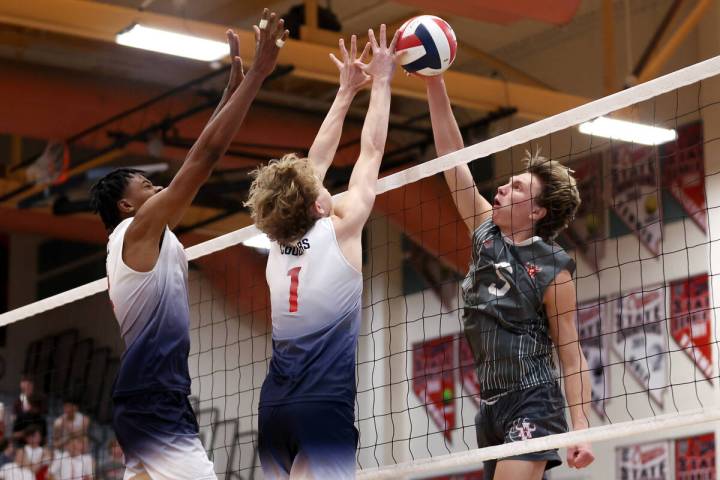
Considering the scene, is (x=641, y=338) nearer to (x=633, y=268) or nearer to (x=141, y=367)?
(x=633, y=268)

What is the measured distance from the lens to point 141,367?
513 cm

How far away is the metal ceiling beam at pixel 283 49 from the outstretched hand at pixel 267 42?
649 cm

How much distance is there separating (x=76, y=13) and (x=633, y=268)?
7307 millimetres

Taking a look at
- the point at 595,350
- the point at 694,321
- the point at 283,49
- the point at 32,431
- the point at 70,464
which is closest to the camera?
the point at 283,49

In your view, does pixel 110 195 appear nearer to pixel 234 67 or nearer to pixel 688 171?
pixel 234 67

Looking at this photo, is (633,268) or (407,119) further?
(407,119)

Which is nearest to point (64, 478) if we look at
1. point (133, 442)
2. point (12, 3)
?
point (12, 3)

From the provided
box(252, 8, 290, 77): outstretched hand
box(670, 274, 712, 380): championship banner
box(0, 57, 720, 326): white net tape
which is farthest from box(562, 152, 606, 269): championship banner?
box(252, 8, 290, 77): outstretched hand

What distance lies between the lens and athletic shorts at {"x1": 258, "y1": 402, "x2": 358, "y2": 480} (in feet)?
15.0

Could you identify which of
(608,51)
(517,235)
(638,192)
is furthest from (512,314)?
(638,192)

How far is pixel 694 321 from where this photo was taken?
14.2 meters

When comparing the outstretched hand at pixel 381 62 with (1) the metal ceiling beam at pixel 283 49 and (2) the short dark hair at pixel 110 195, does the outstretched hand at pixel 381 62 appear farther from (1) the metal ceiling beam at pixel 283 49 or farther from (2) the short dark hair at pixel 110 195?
(1) the metal ceiling beam at pixel 283 49

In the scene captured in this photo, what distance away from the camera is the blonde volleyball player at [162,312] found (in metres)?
4.98

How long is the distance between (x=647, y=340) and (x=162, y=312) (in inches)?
408
